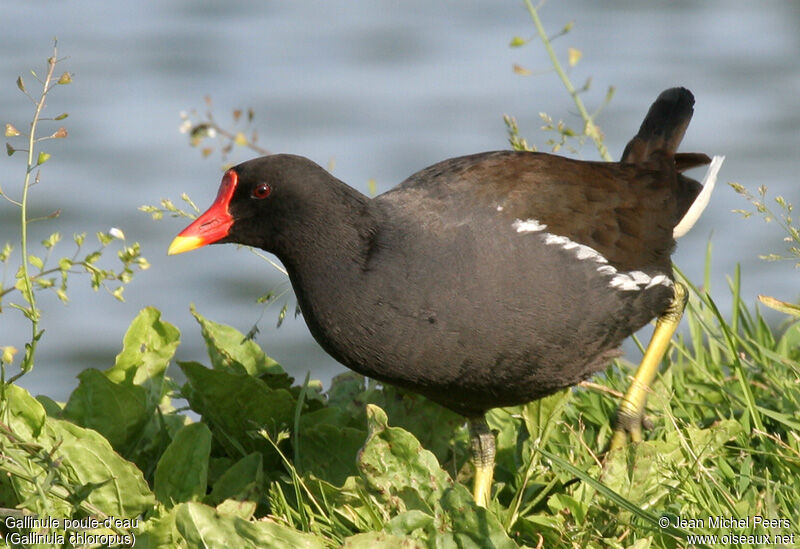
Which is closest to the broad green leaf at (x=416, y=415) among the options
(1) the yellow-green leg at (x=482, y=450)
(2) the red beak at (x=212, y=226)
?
(1) the yellow-green leg at (x=482, y=450)

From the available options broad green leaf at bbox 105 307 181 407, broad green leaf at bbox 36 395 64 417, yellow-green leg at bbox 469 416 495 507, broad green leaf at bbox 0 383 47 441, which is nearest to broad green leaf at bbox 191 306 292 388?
broad green leaf at bbox 105 307 181 407

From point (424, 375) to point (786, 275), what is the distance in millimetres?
4864

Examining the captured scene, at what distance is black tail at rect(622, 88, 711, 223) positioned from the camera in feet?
13.5

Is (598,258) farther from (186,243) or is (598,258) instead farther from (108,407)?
(108,407)

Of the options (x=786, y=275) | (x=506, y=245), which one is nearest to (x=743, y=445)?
(x=506, y=245)

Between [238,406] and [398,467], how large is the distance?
0.78 m

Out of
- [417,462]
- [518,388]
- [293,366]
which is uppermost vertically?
[518,388]

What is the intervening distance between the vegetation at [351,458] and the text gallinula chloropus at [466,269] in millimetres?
191

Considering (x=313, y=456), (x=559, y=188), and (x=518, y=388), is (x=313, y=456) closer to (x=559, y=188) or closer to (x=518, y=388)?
(x=518, y=388)

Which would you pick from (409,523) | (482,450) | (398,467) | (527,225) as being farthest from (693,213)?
(409,523)

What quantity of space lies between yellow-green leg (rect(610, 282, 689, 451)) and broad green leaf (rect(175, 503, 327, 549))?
1037 millimetres

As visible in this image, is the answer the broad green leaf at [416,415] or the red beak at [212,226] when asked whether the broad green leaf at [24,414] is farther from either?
the broad green leaf at [416,415]

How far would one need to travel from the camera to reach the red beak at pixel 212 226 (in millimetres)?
3357

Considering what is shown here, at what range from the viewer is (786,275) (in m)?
7.38
